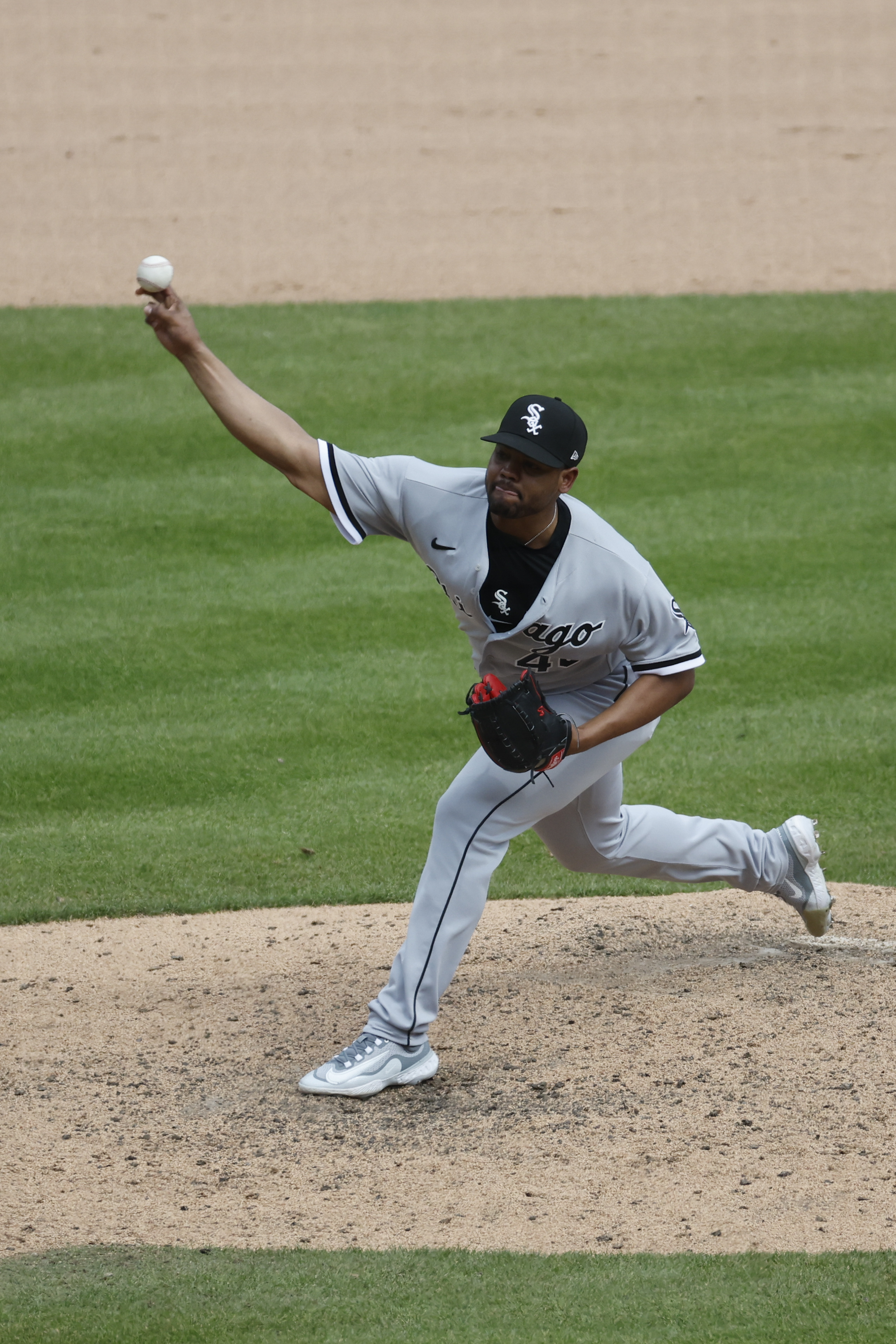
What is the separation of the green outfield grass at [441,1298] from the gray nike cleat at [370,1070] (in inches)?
31.9

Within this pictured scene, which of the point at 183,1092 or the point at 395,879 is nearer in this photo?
the point at 183,1092

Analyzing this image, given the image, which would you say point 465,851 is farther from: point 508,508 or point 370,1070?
point 508,508

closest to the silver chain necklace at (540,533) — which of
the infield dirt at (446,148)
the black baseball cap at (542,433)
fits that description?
the black baseball cap at (542,433)

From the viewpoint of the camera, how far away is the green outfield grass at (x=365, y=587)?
653 cm

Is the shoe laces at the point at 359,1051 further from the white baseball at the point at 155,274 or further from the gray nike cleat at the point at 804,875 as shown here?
the white baseball at the point at 155,274

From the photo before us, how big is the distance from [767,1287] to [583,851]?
168cm

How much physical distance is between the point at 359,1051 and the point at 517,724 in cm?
100

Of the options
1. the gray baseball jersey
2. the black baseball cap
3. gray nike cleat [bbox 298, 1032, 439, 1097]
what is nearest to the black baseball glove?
the gray baseball jersey

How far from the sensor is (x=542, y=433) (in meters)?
3.98

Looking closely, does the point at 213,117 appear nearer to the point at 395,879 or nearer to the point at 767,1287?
the point at 395,879

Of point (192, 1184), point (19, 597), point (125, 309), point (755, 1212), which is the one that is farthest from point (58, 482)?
point (755, 1212)

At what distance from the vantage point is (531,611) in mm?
4102

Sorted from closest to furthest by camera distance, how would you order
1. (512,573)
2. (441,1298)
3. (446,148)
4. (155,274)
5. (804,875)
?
(441,1298)
(155,274)
(512,573)
(804,875)
(446,148)

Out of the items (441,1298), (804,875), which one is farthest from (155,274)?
(804,875)
